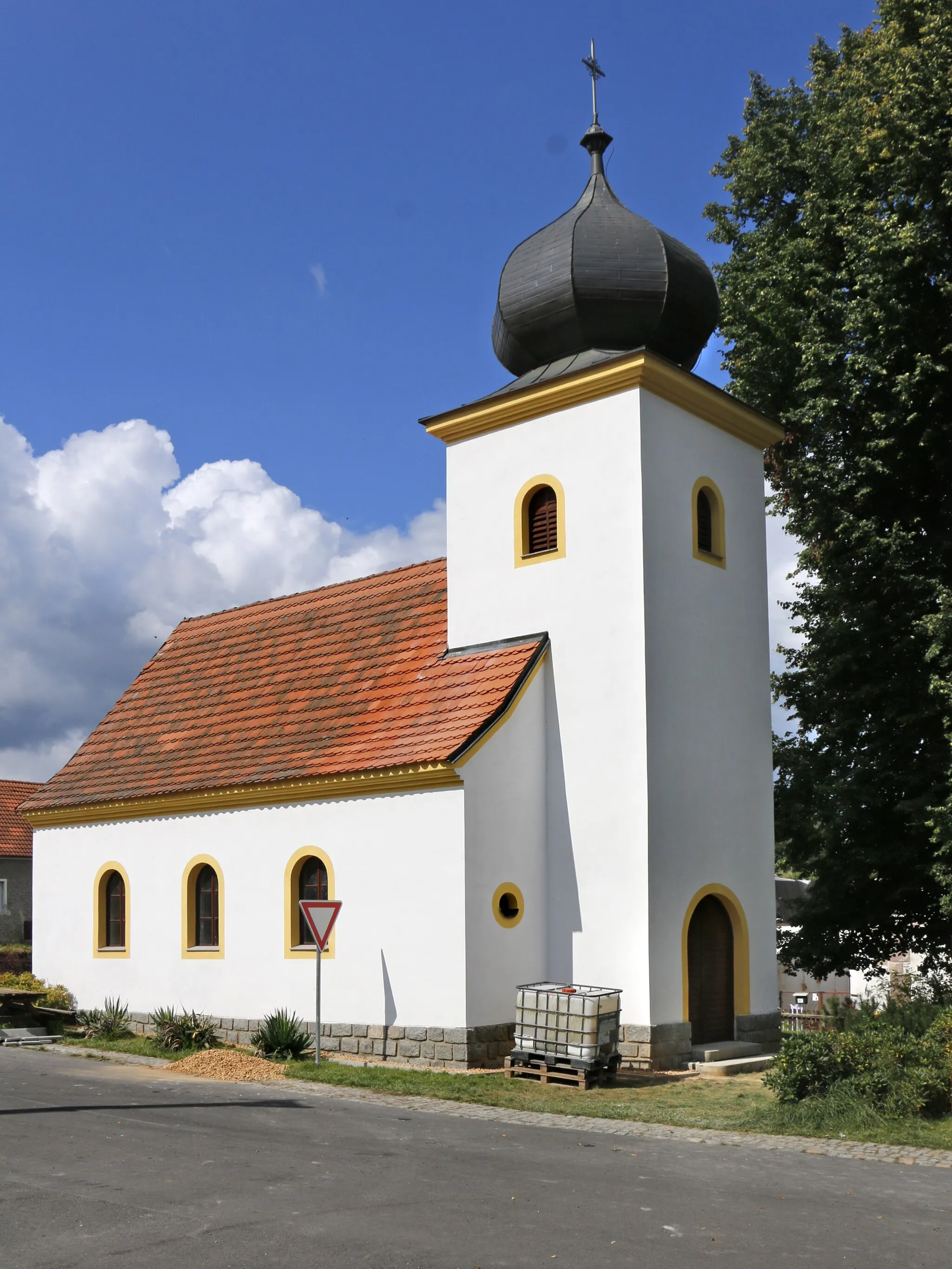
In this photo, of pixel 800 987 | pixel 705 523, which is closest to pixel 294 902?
pixel 705 523

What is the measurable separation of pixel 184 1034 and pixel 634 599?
28.0 feet

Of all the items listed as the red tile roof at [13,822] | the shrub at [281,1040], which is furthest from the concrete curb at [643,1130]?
the red tile roof at [13,822]

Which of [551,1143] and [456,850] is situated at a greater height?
[456,850]

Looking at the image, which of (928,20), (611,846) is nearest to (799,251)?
(928,20)

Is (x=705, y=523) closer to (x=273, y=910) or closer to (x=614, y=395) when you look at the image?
(x=614, y=395)

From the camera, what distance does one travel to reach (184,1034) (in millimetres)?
17875

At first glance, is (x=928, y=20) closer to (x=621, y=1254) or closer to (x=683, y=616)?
(x=683, y=616)

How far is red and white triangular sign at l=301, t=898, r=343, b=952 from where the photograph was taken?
16.0 m

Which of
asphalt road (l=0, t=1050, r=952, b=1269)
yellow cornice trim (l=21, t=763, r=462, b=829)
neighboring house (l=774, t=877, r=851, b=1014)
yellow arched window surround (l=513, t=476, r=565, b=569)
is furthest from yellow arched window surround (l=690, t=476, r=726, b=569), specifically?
neighboring house (l=774, t=877, r=851, b=1014)

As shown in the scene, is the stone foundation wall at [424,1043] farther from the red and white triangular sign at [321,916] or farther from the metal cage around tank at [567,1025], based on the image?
the red and white triangular sign at [321,916]

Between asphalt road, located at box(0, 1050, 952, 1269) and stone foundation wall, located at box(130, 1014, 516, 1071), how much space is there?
3.06 meters

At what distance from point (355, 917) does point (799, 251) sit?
12236 millimetres

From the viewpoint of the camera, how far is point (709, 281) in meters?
19.1

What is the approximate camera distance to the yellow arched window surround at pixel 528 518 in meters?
18.0
